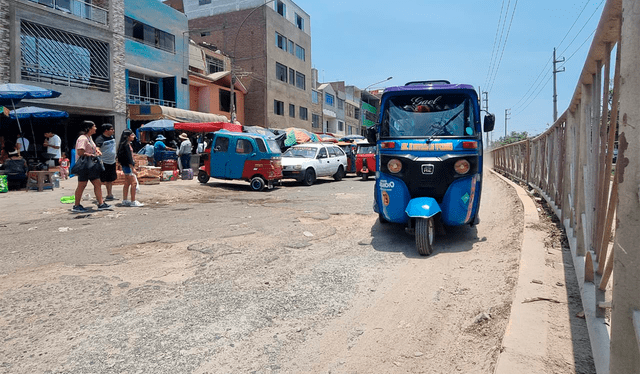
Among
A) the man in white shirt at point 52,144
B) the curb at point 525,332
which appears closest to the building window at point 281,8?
the man in white shirt at point 52,144

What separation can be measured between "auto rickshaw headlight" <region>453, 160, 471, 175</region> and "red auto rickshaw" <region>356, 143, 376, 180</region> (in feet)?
39.8

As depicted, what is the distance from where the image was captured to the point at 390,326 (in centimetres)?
329

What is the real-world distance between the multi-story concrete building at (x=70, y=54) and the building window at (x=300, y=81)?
72.0ft

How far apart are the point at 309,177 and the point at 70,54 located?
12075 mm

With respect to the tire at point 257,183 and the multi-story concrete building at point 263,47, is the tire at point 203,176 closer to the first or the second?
the tire at point 257,183

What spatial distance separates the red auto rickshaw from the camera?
60.2ft

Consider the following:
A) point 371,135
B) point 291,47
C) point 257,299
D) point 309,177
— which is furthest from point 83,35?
point 291,47

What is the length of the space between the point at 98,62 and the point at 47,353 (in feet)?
68.2

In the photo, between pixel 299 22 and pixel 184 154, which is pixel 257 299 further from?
pixel 299 22

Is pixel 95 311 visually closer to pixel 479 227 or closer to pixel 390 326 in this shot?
pixel 390 326

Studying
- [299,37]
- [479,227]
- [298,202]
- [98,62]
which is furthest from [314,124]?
[479,227]

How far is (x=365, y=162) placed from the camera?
60.1 ft

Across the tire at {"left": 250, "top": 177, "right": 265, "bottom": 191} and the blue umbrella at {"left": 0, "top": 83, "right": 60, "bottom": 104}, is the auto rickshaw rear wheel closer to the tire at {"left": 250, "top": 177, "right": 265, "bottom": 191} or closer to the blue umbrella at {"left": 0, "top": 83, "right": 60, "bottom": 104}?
the tire at {"left": 250, "top": 177, "right": 265, "bottom": 191}

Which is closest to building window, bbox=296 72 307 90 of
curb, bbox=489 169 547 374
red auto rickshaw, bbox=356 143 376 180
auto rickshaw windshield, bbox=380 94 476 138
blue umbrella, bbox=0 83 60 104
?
red auto rickshaw, bbox=356 143 376 180
